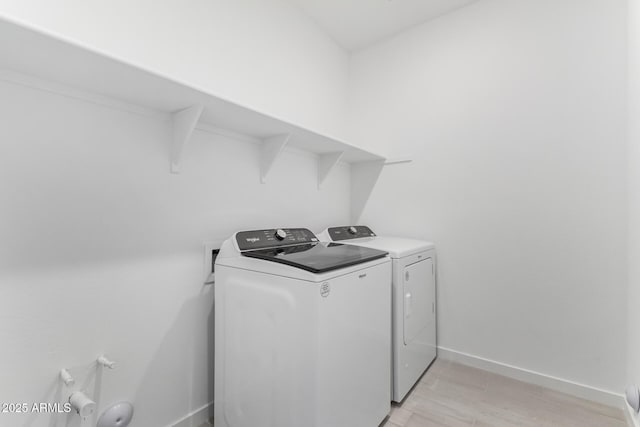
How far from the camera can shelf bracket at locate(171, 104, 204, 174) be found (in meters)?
1.26

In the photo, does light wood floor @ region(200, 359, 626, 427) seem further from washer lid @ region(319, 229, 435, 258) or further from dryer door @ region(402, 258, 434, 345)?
washer lid @ region(319, 229, 435, 258)

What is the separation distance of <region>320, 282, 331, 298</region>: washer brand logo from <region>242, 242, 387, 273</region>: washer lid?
54 millimetres

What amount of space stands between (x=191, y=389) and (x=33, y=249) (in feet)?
3.19

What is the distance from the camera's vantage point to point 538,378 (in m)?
1.85

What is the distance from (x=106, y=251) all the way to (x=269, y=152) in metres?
1.01

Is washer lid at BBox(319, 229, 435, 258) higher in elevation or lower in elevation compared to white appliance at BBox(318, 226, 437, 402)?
higher

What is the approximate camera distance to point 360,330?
1303 millimetres

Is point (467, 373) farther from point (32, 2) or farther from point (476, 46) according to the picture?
point (32, 2)

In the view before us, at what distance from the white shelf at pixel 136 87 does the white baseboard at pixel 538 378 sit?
74.9 inches

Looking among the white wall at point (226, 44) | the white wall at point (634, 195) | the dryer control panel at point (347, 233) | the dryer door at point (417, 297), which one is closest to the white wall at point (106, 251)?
the white wall at point (226, 44)

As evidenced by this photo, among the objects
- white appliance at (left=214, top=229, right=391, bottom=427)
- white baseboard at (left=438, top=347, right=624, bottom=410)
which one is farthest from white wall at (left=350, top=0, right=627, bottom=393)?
white appliance at (left=214, top=229, right=391, bottom=427)

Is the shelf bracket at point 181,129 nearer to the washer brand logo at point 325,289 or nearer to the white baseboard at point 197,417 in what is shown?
the washer brand logo at point 325,289

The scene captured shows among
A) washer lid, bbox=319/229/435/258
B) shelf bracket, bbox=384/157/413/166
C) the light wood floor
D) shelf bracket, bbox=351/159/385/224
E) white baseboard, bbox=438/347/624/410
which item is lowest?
the light wood floor

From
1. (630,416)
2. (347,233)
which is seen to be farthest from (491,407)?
(347,233)
